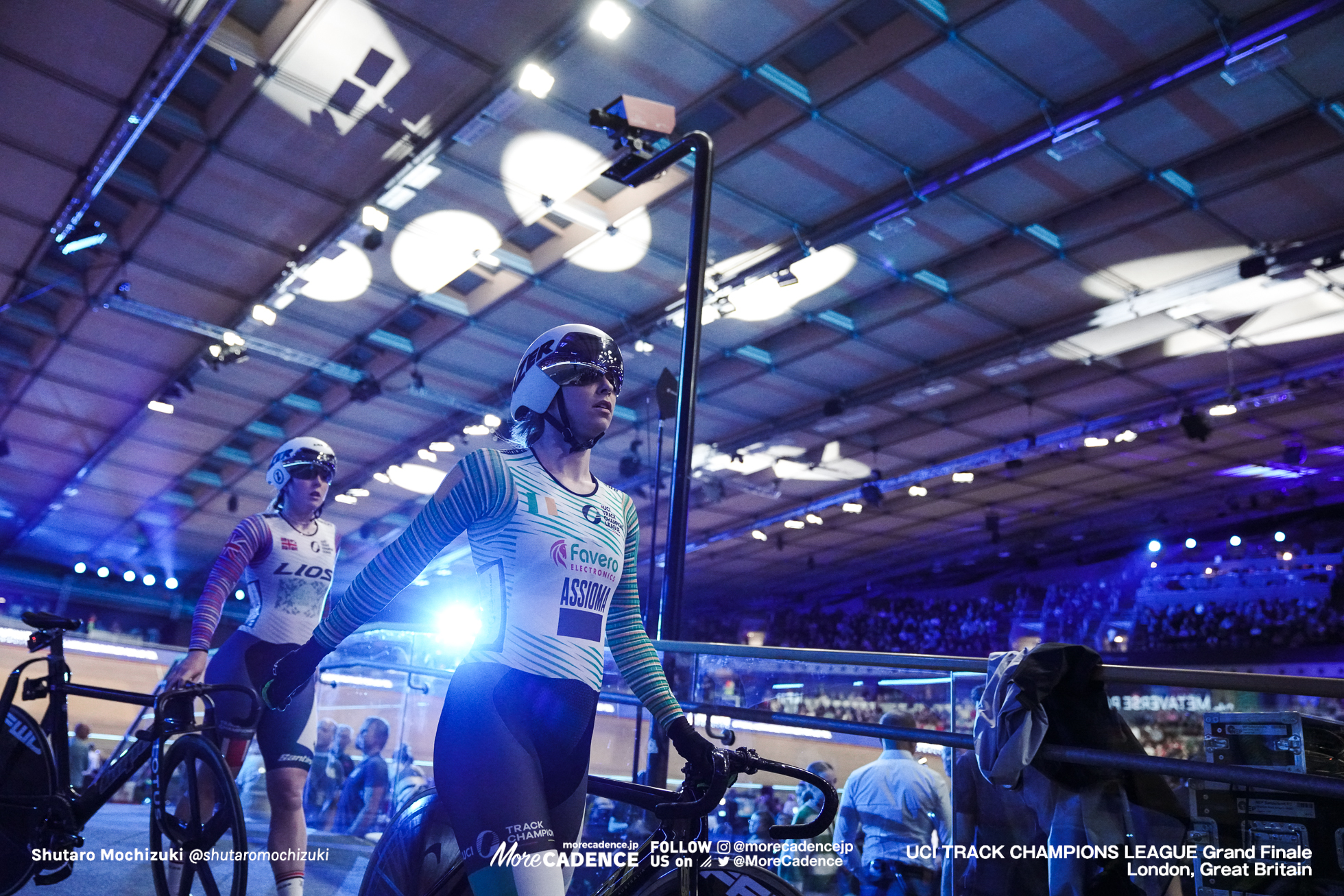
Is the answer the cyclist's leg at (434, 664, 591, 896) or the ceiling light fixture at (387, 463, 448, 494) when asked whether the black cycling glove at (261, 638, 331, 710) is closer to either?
the cyclist's leg at (434, 664, 591, 896)

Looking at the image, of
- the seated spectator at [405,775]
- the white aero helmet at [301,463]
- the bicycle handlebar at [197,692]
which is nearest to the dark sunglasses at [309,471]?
the white aero helmet at [301,463]

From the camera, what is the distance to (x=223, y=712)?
12.2 feet

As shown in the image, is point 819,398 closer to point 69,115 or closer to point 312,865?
point 69,115

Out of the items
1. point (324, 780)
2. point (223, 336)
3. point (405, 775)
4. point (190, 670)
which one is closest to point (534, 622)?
point (190, 670)

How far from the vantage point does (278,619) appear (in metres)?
3.96

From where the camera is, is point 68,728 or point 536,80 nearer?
point 68,728

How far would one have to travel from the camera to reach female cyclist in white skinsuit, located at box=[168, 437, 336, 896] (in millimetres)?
3583

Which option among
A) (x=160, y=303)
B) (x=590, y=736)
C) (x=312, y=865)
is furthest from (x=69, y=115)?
(x=590, y=736)

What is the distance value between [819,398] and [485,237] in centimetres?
693

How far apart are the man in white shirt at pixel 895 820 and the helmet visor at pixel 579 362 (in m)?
1.76

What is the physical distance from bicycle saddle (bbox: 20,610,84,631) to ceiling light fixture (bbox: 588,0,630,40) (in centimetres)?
616

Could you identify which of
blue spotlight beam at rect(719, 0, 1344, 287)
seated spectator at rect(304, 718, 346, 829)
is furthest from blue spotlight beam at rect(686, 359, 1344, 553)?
seated spectator at rect(304, 718, 346, 829)

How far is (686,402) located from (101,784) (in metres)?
2.84

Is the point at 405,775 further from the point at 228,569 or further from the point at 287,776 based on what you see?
the point at 228,569
